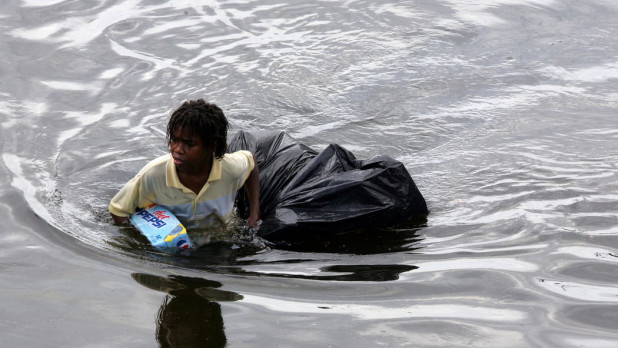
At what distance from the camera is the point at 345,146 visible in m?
7.04

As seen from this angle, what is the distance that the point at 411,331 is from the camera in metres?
3.96

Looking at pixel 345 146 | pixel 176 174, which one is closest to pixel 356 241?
pixel 176 174

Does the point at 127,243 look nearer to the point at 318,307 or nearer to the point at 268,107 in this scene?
the point at 318,307

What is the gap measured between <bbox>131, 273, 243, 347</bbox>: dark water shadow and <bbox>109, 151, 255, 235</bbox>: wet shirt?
57cm

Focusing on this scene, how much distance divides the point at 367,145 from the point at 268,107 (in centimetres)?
110

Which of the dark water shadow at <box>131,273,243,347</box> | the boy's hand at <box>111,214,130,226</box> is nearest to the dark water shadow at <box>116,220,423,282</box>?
the boy's hand at <box>111,214,130,226</box>

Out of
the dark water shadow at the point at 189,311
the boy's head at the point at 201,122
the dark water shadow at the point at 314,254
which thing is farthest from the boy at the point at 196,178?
the dark water shadow at the point at 189,311

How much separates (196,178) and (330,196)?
2.67 ft

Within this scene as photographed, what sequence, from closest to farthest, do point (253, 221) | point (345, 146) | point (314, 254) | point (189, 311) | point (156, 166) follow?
point (189, 311)
point (156, 166)
point (314, 254)
point (253, 221)
point (345, 146)

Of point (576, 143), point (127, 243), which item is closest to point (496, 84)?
point (576, 143)

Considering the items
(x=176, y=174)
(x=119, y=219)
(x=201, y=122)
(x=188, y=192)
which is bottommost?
(x=119, y=219)

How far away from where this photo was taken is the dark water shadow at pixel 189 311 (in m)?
3.85

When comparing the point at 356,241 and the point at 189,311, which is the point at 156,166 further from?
the point at 356,241

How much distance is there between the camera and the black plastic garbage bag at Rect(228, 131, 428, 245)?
5.09 m
